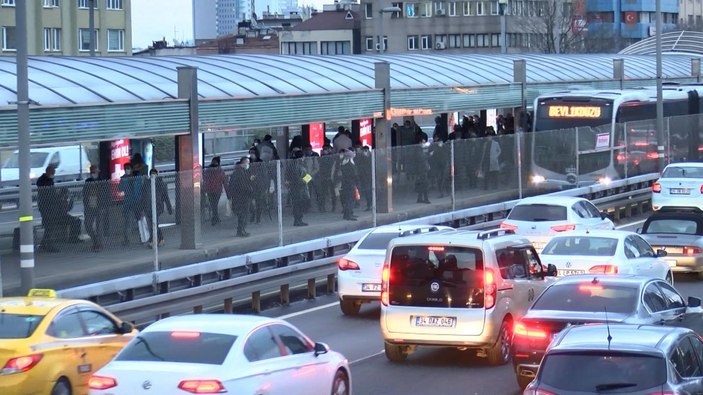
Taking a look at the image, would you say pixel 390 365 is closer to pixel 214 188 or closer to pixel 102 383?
pixel 102 383

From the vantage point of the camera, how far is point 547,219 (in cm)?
2648

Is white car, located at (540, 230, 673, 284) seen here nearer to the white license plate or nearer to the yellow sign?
the white license plate

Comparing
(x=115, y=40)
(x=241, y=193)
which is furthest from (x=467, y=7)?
(x=241, y=193)

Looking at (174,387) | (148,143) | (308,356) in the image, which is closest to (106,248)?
(308,356)

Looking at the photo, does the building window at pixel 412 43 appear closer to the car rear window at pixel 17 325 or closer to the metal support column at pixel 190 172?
the metal support column at pixel 190 172

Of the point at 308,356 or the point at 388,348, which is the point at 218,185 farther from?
the point at 308,356

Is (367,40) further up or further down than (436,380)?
further up

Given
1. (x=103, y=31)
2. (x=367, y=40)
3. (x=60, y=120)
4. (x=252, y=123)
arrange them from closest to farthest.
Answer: (x=60, y=120) < (x=252, y=123) < (x=103, y=31) < (x=367, y=40)

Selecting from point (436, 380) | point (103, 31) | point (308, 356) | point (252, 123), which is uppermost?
point (103, 31)

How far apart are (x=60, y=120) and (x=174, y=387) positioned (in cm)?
1280

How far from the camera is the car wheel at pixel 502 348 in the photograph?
643 inches

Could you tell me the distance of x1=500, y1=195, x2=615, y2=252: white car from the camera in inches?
1028

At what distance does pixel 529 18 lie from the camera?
11156 centimetres

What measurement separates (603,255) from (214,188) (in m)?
7.19
